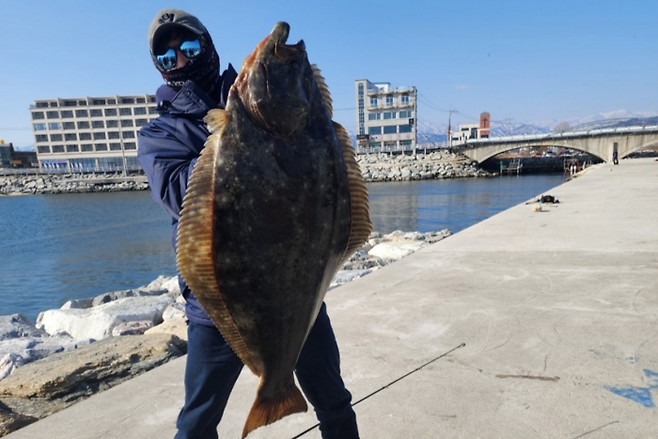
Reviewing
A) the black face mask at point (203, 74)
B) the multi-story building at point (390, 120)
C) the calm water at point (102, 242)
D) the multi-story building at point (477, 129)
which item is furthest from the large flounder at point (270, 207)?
the multi-story building at point (477, 129)

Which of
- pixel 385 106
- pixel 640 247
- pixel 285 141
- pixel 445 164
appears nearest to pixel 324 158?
pixel 285 141

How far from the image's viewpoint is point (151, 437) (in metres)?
2.62

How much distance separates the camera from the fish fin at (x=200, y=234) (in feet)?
4.51

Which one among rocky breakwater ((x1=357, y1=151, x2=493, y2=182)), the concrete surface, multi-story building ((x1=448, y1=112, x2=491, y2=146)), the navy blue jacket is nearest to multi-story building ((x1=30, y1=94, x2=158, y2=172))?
rocky breakwater ((x1=357, y1=151, x2=493, y2=182))

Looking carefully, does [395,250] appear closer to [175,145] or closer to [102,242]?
[175,145]

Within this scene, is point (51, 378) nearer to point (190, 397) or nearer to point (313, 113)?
point (190, 397)

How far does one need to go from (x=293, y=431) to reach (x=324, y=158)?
6.53 ft

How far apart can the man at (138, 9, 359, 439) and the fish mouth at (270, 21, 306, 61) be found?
37cm

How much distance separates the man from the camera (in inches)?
62.4

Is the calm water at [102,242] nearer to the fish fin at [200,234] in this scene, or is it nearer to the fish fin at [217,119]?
the fish fin at [200,234]

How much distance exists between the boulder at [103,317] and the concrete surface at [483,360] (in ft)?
8.94

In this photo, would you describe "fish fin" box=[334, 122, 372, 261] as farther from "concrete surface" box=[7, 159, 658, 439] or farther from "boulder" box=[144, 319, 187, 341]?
→ "boulder" box=[144, 319, 187, 341]

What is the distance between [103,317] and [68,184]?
74597 millimetres

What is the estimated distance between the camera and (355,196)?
160 cm
